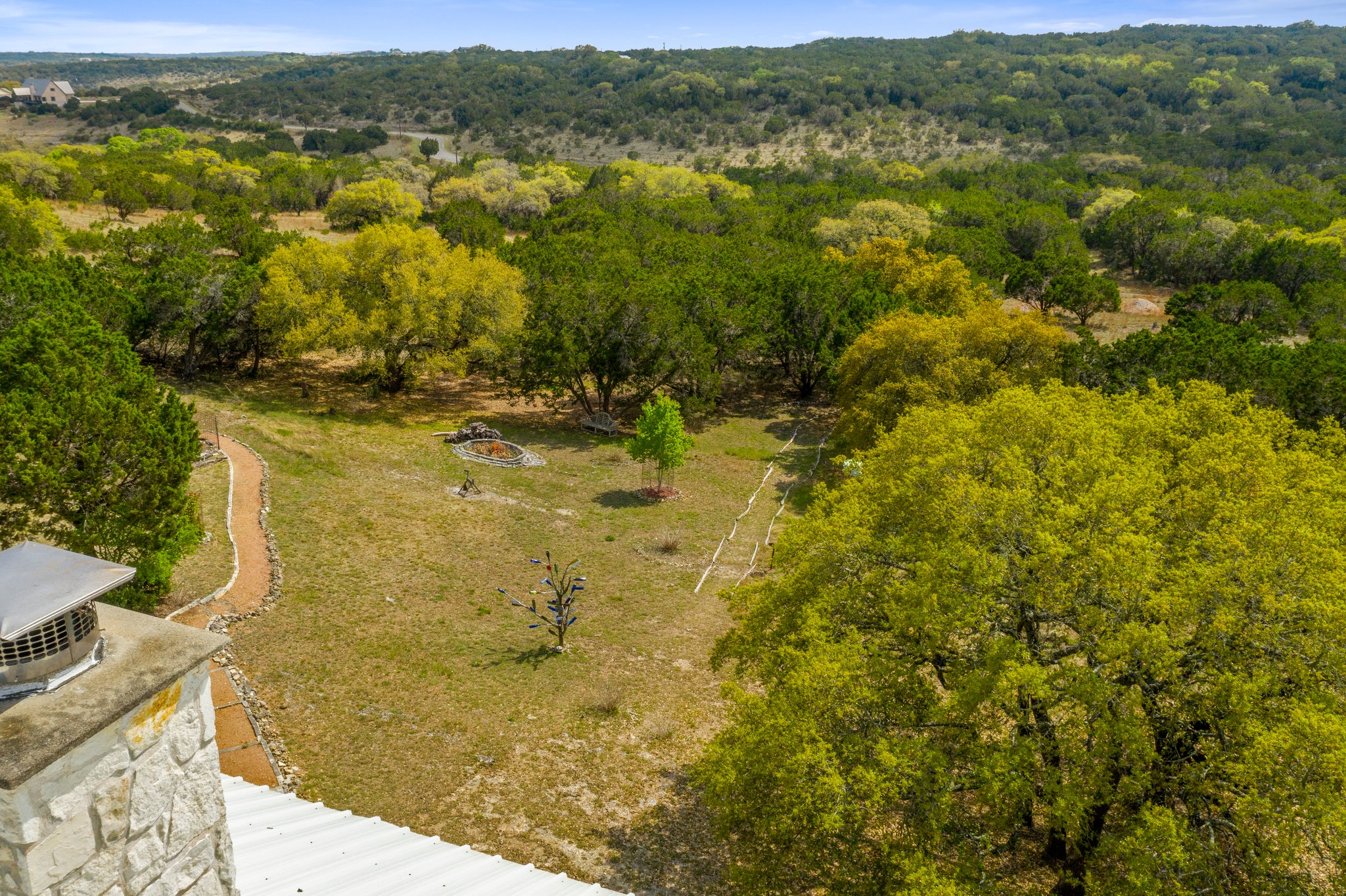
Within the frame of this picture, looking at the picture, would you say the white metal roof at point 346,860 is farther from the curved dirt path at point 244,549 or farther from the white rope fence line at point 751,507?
the white rope fence line at point 751,507

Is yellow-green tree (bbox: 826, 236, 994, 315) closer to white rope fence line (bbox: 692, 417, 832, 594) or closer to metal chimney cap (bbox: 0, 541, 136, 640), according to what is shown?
white rope fence line (bbox: 692, 417, 832, 594)

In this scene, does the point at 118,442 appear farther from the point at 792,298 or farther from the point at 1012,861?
the point at 792,298

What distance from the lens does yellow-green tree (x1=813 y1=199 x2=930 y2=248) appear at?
63594 millimetres

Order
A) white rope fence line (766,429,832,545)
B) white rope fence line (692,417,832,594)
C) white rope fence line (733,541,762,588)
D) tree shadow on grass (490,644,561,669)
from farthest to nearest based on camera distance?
white rope fence line (766,429,832,545)
white rope fence line (692,417,832,594)
white rope fence line (733,541,762,588)
tree shadow on grass (490,644,561,669)

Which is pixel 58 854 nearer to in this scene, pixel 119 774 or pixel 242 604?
pixel 119 774

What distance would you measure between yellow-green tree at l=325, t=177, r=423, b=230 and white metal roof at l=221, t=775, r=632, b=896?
7078 centimetres

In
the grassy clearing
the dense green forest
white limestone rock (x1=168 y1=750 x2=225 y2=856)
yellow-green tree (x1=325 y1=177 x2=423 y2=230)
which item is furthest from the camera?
yellow-green tree (x1=325 y1=177 x2=423 y2=230)

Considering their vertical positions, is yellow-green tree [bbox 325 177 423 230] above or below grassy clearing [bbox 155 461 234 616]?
above

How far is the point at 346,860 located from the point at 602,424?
33393mm

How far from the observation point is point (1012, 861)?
14.8 meters

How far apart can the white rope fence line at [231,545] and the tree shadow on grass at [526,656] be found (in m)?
7.89

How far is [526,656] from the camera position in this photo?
70.6 feet

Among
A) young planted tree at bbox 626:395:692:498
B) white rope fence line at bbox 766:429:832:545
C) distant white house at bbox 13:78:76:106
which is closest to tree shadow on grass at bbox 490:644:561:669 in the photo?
white rope fence line at bbox 766:429:832:545

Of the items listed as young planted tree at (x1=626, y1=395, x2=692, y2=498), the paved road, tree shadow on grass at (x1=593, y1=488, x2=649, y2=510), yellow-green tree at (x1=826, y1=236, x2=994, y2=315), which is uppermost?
the paved road
